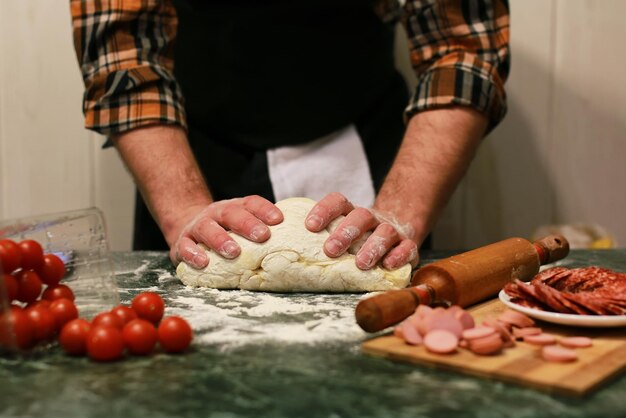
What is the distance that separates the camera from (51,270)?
0.80 m

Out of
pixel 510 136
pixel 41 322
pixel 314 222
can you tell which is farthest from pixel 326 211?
pixel 510 136

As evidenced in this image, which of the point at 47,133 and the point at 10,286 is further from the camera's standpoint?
the point at 47,133

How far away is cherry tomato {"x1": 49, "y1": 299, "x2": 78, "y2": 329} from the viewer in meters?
0.75

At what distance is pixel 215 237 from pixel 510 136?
1.21 m

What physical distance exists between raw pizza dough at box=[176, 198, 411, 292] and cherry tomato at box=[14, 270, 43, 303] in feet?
1.08

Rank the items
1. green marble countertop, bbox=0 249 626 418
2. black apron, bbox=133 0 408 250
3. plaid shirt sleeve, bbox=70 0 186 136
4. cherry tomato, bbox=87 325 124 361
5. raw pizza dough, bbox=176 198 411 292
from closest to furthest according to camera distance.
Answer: green marble countertop, bbox=0 249 626 418
cherry tomato, bbox=87 325 124 361
raw pizza dough, bbox=176 198 411 292
plaid shirt sleeve, bbox=70 0 186 136
black apron, bbox=133 0 408 250

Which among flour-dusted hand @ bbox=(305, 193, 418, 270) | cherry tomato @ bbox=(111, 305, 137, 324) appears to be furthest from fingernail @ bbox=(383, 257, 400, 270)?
cherry tomato @ bbox=(111, 305, 137, 324)

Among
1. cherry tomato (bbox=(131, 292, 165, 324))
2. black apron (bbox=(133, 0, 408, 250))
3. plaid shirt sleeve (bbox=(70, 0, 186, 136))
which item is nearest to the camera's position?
cherry tomato (bbox=(131, 292, 165, 324))

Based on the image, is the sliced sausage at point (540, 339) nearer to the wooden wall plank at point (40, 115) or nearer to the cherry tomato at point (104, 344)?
the cherry tomato at point (104, 344)

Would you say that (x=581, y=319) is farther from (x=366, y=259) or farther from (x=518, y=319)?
(x=366, y=259)

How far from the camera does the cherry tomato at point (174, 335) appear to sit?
0.73 m

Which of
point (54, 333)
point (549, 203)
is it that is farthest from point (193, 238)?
point (549, 203)

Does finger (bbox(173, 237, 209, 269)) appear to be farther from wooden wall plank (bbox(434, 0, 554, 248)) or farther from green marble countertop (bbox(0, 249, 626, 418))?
wooden wall plank (bbox(434, 0, 554, 248))

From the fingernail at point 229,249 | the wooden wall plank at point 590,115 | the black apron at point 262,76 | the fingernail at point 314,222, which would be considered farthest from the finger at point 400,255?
the wooden wall plank at point 590,115
